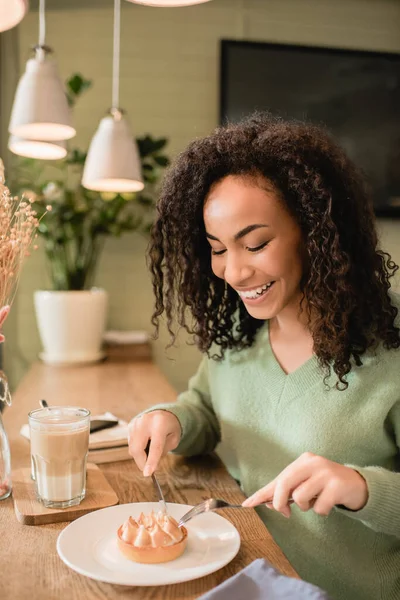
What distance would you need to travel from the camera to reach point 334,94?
2.78 m

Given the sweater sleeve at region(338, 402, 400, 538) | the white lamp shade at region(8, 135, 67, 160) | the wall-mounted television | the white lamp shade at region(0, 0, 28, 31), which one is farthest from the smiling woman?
the wall-mounted television

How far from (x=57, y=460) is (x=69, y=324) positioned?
1.40 m

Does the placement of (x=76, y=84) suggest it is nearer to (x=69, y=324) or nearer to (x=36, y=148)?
(x=36, y=148)

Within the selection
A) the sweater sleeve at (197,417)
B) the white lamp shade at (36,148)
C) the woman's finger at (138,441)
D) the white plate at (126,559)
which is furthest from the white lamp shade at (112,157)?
the white plate at (126,559)

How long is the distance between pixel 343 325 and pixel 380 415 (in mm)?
168

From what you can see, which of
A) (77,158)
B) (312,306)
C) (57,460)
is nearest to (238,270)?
(312,306)

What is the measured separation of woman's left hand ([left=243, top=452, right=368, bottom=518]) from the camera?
0.79 meters

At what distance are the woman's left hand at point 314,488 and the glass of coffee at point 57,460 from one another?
0.30 metres

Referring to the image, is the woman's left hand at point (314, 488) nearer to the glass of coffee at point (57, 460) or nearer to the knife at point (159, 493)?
the knife at point (159, 493)

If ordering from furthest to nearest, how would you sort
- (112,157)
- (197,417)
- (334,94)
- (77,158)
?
1. (334,94)
2. (77,158)
3. (112,157)
4. (197,417)

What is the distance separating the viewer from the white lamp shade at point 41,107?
1465mm

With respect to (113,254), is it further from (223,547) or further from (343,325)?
(223,547)

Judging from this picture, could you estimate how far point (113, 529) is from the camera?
852mm

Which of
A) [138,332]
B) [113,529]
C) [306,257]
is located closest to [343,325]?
[306,257]
